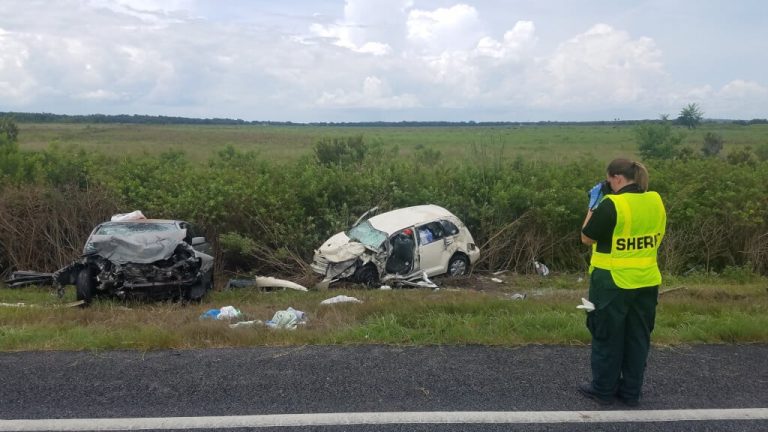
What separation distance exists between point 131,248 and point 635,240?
27.5ft

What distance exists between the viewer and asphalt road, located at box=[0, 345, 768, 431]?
429cm

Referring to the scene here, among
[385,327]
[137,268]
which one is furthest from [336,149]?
[385,327]

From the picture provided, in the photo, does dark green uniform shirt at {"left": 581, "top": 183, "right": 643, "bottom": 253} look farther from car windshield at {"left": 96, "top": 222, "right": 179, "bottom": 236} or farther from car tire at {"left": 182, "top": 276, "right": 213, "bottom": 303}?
car windshield at {"left": 96, "top": 222, "right": 179, "bottom": 236}

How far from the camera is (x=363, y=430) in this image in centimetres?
396

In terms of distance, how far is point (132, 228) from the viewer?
11133 mm

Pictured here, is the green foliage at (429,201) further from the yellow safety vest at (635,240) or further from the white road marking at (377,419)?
the yellow safety vest at (635,240)

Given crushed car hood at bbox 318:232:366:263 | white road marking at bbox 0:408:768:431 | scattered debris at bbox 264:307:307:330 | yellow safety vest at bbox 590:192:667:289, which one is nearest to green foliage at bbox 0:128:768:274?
crushed car hood at bbox 318:232:366:263

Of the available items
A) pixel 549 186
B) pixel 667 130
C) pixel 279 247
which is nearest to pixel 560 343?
pixel 279 247

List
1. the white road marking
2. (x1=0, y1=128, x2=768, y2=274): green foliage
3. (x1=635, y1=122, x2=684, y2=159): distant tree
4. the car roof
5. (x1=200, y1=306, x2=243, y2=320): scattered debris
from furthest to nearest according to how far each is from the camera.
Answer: (x1=635, y1=122, x2=684, y2=159): distant tree → (x1=0, y1=128, x2=768, y2=274): green foliage → the car roof → (x1=200, y1=306, x2=243, y2=320): scattered debris → the white road marking

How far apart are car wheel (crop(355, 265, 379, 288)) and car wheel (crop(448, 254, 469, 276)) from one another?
191cm

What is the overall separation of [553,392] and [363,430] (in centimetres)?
149

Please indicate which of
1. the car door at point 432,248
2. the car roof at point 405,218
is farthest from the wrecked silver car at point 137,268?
the car door at point 432,248

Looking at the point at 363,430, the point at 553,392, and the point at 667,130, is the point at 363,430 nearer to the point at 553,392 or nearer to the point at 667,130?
the point at 553,392

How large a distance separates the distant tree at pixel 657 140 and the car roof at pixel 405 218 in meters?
30.0
